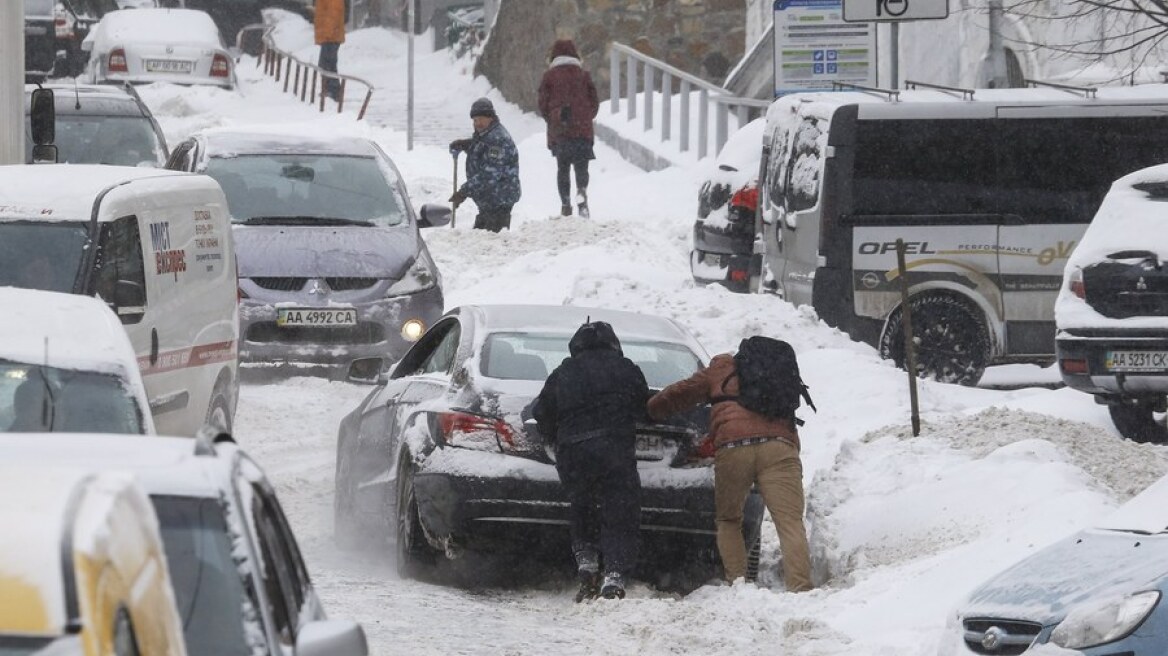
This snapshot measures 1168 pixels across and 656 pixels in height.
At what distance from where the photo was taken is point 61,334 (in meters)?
7.86

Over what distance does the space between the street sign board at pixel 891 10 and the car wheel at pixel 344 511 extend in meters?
7.28

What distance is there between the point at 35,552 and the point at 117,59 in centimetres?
3020

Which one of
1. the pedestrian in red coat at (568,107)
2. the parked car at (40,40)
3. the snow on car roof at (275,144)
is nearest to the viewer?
the snow on car roof at (275,144)

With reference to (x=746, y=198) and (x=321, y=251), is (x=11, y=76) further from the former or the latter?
(x=746, y=198)

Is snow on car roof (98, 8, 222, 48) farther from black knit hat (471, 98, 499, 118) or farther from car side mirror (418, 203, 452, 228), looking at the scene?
car side mirror (418, 203, 452, 228)

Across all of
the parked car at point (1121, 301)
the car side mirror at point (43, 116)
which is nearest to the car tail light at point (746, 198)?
the car side mirror at point (43, 116)

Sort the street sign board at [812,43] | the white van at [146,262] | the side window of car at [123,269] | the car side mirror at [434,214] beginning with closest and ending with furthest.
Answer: the side window of car at [123,269] < the white van at [146,262] < the car side mirror at [434,214] < the street sign board at [812,43]

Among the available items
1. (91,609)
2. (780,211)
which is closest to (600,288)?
(780,211)

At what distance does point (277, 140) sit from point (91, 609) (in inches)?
575

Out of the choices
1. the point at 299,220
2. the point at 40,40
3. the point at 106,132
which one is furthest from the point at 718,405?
the point at 40,40

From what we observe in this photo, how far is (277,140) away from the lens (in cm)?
1756

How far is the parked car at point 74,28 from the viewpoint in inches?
1433

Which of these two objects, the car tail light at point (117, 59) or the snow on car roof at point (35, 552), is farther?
the car tail light at point (117, 59)

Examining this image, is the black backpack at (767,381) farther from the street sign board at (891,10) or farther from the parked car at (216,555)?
the street sign board at (891,10)
